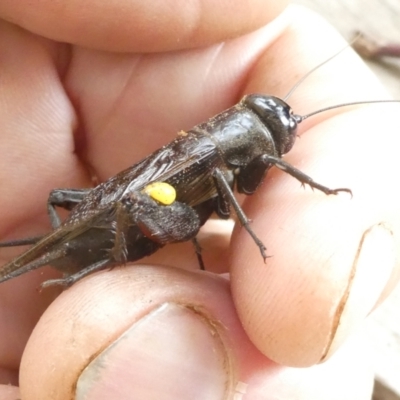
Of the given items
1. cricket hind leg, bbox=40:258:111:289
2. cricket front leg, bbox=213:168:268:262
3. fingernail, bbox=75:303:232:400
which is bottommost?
fingernail, bbox=75:303:232:400

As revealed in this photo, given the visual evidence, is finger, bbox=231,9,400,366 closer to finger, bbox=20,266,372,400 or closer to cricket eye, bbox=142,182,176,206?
finger, bbox=20,266,372,400

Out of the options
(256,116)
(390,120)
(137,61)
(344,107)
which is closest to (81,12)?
(137,61)

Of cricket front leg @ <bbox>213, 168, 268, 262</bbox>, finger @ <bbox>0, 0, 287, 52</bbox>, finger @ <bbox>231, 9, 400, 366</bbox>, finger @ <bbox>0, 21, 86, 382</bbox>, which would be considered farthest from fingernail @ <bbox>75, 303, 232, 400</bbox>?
finger @ <bbox>0, 0, 287, 52</bbox>

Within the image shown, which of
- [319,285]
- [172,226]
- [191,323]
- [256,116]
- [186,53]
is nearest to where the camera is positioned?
[319,285]

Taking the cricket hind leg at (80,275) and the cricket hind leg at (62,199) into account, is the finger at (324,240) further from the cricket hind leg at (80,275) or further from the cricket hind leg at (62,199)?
the cricket hind leg at (62,199)

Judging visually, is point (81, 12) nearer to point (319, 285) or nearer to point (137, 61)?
point (137, 61)

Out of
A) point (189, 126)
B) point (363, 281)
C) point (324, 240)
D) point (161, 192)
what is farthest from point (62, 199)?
point (363, 281)

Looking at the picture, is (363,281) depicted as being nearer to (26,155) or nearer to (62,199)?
(62,199)
